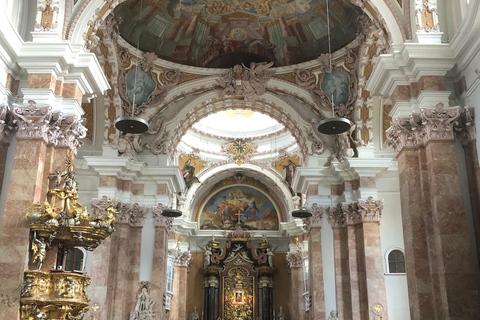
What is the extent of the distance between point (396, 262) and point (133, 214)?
6886 millimetres

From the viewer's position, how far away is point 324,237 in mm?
13906

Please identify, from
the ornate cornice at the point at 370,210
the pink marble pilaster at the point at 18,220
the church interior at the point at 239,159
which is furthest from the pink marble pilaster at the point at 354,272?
the pink marble pilaster at the point at 18,220

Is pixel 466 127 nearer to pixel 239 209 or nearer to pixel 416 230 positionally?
pixel 416 230

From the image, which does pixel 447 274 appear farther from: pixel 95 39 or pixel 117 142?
pixel 117 142

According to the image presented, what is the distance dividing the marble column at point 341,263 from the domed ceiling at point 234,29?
15.2ft

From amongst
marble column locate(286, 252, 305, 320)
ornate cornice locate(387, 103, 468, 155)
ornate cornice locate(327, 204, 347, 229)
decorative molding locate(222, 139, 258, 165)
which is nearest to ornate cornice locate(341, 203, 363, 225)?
ornate cornice locate(327, 204, 347, 229)

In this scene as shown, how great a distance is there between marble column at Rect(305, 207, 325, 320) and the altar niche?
988 cm

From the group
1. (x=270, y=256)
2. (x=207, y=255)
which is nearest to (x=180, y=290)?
(x=207, y=255)

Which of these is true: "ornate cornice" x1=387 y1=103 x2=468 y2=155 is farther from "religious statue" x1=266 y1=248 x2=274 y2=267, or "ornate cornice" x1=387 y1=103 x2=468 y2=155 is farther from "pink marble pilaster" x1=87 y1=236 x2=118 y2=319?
"religious statue" x1=266 y1=248 x2=274 y2=267

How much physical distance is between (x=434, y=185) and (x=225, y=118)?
16856 mm

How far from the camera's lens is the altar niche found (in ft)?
76.3

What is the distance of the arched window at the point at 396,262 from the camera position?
43.3 feet

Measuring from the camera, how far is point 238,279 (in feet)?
78.9

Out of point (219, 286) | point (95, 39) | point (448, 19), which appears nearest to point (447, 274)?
point (448, 19)
